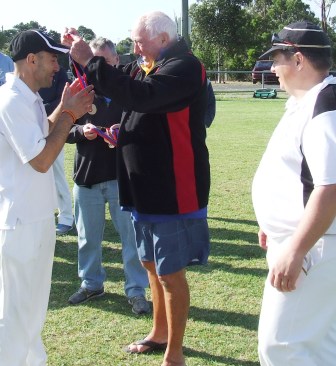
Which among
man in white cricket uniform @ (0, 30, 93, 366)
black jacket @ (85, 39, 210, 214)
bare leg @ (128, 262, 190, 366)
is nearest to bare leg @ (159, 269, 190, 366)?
bare leg @ (128, 262, 190, 366)

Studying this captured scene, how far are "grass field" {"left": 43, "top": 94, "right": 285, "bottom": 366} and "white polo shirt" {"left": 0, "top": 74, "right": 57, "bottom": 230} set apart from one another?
127 centimetres

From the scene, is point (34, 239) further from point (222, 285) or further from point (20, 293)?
point (222, 285)

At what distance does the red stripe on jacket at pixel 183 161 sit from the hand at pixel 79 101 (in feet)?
1.52

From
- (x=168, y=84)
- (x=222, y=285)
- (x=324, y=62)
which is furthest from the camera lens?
(x=222, y=285)

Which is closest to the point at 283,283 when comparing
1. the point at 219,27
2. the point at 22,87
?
the point at 22,87

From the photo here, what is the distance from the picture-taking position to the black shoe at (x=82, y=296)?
4.83 metres

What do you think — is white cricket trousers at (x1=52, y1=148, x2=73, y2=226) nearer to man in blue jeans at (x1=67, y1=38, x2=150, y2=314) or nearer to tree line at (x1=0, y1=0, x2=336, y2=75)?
man in blue jeans at (x1=67, y1=38, x2=150, y2=314)

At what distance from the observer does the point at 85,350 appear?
158 inches

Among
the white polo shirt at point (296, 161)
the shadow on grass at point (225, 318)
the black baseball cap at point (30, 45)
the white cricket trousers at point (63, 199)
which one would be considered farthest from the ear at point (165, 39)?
the white cricket trousers at point (63, 199)

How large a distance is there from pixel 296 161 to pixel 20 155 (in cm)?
134

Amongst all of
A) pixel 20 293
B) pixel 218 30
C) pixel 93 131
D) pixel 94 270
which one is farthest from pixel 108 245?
pixel 218 30

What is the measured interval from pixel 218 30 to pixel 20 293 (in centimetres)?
4637

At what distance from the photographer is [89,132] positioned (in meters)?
4.34

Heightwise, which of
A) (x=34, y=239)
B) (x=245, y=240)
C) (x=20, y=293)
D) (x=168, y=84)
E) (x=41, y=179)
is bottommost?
(x=245, y=240)
